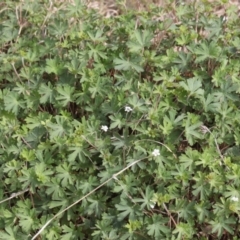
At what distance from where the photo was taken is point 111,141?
307 centimetres

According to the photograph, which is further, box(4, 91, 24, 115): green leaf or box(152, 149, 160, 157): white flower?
box(4, 91, 24, 115): green leaf

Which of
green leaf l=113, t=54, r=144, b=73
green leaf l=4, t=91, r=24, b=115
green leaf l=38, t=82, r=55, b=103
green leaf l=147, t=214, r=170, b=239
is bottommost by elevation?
green leaf l=147, t=214, r=170, b=239

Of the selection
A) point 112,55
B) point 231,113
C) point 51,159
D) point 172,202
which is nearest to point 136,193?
point 172,202

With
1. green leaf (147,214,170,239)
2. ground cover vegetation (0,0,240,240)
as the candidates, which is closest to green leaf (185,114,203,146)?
ground cover vegetation (0,0,240,240)

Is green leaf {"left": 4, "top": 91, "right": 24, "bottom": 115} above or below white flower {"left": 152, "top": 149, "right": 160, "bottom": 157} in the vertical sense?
below

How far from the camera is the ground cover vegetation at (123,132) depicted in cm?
290

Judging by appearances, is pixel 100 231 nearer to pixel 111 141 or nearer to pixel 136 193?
pixel 136 193

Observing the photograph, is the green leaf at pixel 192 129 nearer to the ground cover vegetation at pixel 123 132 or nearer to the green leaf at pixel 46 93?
the ground cover vegetation at pixel 123 132

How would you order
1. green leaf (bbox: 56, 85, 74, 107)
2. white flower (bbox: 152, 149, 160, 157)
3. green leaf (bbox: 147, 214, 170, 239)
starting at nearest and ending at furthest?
green leaf (bbox: 147, 214, 170, 239) < white flower (bbox: 152, 149, 160, 157) < green leaf (bbox: 56, 85, 74, 107)

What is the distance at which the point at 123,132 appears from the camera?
3107 millimetres

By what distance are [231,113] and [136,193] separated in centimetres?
67

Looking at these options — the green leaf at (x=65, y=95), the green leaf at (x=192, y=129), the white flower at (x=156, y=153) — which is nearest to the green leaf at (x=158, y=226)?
the white flower at (x=156, y=153)

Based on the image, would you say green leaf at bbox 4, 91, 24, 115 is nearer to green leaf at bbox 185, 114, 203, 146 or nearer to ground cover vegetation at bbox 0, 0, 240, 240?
ground cover vegetation at bbox 0, 0, 240, 240

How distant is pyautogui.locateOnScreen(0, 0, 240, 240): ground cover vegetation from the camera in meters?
2.90
